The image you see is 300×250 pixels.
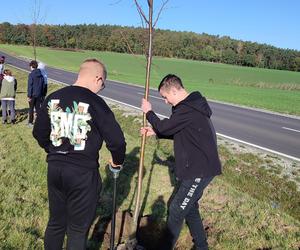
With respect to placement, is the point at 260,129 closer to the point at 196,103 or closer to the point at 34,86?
the point at 34,86

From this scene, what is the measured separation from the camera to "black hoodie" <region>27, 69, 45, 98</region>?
11.0 meters

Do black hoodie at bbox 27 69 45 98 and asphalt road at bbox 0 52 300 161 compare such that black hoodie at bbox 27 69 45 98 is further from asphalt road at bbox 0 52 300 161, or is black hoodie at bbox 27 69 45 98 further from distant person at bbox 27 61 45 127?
asphalt road at bbox 0 52 300 161

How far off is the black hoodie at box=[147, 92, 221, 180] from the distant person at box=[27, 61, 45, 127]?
A: 7.75 metres

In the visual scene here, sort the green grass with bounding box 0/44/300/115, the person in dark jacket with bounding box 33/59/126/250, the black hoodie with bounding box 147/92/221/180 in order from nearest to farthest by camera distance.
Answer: the person in dark jacket with bounding box 33/59/126/250 → the black hoodie with bounding box 147/92/221/180 → the green grass with bounding box 0/44/300/115

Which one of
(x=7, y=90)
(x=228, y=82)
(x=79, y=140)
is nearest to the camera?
(x=79, y=140)

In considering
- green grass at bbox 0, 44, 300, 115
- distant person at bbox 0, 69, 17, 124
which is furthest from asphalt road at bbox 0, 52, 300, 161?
distant person at bbox 0, 69, 17, 124

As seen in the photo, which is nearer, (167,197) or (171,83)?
(171,83)

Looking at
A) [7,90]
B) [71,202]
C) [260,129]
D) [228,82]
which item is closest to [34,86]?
[7,90]

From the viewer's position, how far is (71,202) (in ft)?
11.5

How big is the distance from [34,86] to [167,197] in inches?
247

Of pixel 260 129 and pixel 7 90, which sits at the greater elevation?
pixel 7 90

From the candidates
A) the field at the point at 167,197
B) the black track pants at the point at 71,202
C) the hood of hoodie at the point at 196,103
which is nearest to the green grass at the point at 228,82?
the hood of hoodie at the point at 196,103

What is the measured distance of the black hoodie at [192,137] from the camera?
3959 millimetres

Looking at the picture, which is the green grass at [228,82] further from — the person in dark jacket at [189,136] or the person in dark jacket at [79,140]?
the person in dark jacket at [79,140]
